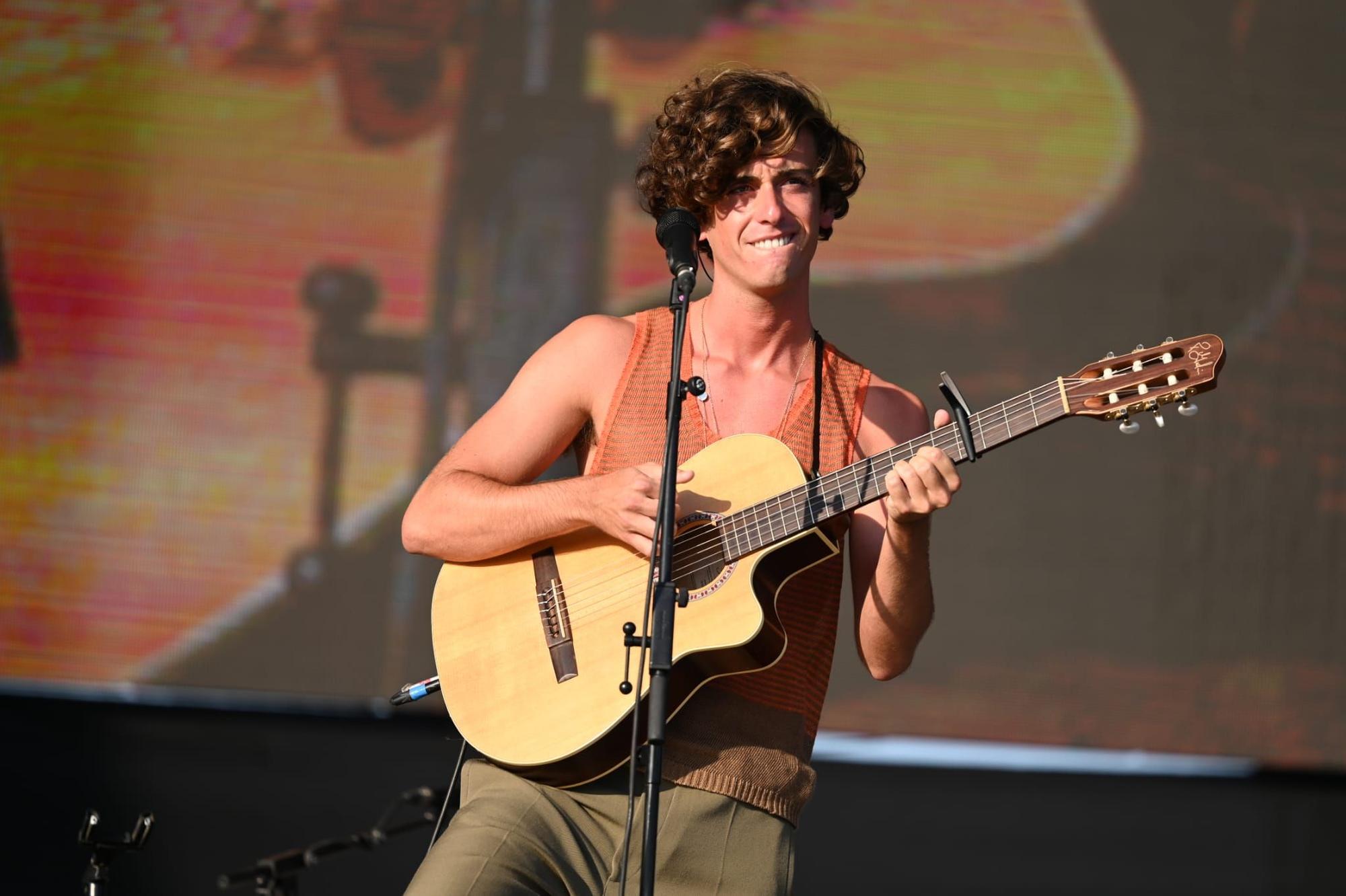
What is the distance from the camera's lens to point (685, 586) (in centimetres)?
261

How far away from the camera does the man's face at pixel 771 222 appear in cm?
276

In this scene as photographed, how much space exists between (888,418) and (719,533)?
1.60ft

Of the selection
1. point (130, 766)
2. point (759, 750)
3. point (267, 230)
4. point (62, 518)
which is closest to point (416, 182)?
point (267, 230)

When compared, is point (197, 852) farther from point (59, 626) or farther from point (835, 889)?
point (835, 889)

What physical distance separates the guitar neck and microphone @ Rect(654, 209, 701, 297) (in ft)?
1.53

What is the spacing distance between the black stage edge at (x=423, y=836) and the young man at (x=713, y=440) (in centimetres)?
236

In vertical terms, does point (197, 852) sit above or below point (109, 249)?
below

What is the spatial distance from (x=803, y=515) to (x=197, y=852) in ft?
10.4

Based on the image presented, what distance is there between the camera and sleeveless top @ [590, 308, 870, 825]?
8.32 ft

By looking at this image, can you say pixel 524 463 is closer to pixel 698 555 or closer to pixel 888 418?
pixel 698 555

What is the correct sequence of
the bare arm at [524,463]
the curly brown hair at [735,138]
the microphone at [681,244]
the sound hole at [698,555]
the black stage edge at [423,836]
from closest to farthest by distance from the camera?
1. the microphone at [681,244]
2. the sound hole at [698,555]
3. the bare arm at [524,463]
4. the curly brown hair at [735,138]
5. the black stage edge at [423,836]

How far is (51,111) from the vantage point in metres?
5.03

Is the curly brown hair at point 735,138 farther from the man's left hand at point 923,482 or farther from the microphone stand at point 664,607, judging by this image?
the man's left hand at point 923,482

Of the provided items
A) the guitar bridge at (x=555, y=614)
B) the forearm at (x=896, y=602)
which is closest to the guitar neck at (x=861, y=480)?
the forearm at (x=896, y=602)
